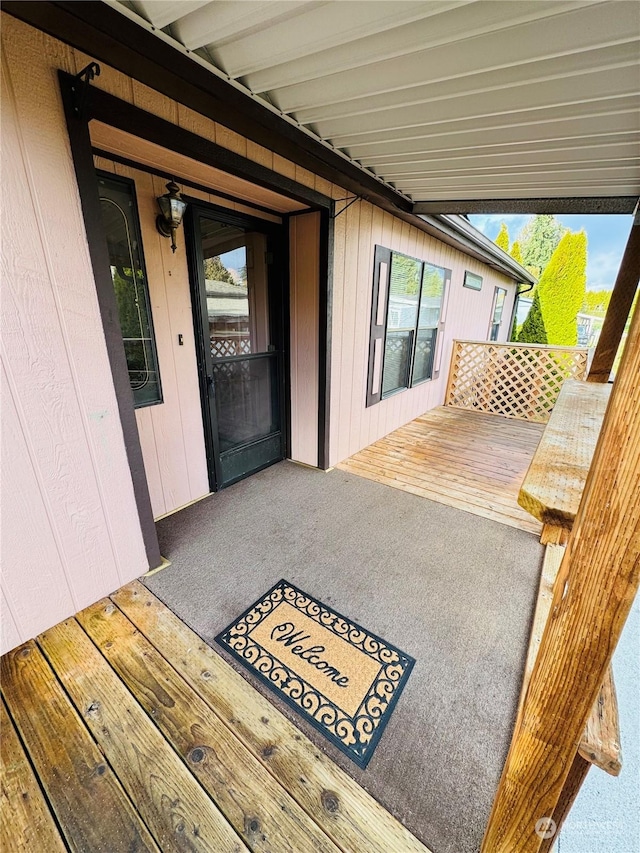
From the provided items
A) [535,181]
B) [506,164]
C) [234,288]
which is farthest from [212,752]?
[535,181]

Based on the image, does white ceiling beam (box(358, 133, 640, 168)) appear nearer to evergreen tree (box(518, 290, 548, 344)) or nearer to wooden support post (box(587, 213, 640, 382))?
wooden support post (box(587, 213, 640, 382))

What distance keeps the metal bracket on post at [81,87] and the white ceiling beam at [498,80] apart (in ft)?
2.99

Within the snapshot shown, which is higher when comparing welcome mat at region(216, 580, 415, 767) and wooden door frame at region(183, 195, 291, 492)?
wooden door frame at region(183, 195, 291, 492)

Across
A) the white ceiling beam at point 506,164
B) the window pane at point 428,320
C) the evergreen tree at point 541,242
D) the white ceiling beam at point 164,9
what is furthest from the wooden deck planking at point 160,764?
the evergreen tree at point 541,242

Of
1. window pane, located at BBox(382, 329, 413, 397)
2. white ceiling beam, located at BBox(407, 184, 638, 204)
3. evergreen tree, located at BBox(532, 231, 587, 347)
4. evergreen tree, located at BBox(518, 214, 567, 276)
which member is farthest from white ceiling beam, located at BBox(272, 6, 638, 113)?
evergreen tree, located at BBox(518, 214, 567, 276)

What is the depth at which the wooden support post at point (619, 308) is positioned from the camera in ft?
7.64

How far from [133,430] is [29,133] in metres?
1.22

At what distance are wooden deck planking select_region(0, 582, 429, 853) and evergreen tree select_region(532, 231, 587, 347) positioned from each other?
13.3 m

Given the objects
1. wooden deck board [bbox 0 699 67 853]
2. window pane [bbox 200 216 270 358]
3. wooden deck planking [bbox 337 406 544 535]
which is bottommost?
wooden deck planking [bbox 337 406 544 535]

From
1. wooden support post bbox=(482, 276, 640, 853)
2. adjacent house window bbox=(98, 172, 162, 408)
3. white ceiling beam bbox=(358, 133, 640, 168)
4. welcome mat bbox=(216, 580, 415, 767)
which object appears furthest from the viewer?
adjacent house window bbox=(98, 172, 162, 408)

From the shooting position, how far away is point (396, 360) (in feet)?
13.8

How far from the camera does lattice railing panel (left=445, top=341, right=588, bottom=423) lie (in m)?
4.99

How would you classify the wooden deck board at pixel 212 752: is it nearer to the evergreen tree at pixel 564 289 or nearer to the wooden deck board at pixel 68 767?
the wooden deck board at pixel 68 767

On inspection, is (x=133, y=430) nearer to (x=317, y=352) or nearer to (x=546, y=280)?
(x=317, y=352)
